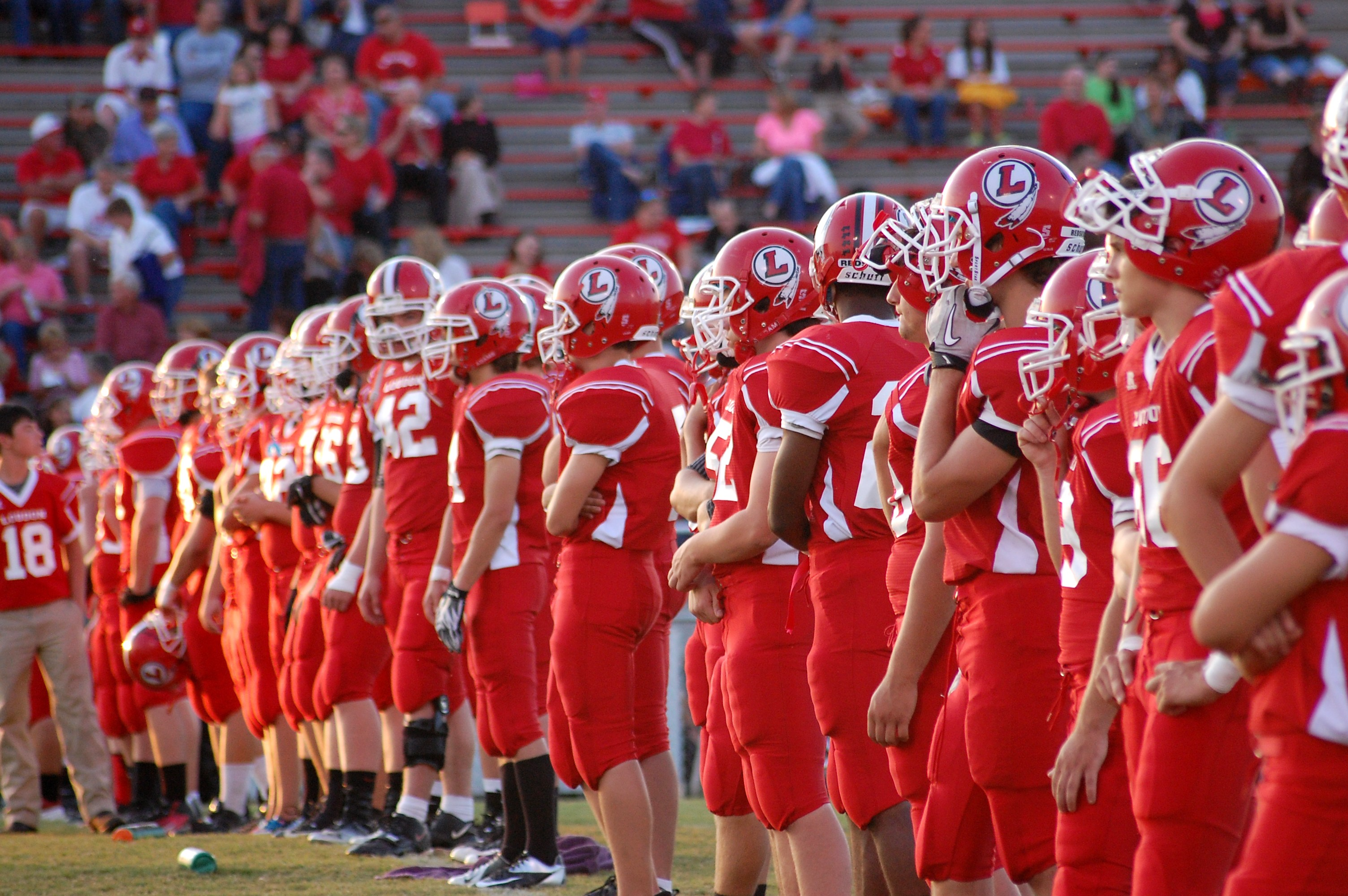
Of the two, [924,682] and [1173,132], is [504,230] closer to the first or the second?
[1173,132]

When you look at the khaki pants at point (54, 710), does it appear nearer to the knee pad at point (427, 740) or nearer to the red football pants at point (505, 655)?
the knee pad at point (427, 740)

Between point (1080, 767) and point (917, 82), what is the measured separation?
14186 millimetres

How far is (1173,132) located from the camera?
15.4 m

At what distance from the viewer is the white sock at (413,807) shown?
705 centimetres

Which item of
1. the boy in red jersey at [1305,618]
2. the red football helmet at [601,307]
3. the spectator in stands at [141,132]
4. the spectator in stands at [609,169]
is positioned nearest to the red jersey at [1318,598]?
the boy in red jersey at [1305,618]

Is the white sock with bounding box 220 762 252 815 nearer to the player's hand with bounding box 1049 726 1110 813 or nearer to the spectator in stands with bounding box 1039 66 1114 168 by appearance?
the player's hand with bounding box 1049 726 1110 813

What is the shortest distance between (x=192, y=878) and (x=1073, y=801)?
4668 millimetres

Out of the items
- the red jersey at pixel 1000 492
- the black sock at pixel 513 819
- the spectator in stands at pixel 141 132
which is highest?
the spectator in stands at pixel 141 132

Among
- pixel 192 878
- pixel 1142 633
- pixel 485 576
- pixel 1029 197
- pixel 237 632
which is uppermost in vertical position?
pixel 1029 197

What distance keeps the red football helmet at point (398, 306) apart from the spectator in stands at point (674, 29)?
405 inches

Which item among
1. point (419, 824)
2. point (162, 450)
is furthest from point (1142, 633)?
point (162, 450)

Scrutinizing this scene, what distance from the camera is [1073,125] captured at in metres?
14.9

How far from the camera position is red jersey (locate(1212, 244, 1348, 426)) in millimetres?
2381

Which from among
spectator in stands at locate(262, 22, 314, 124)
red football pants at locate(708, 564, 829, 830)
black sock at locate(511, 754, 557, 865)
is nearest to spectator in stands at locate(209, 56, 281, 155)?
spectator in stands at locate(262, 22, 314, 124)
